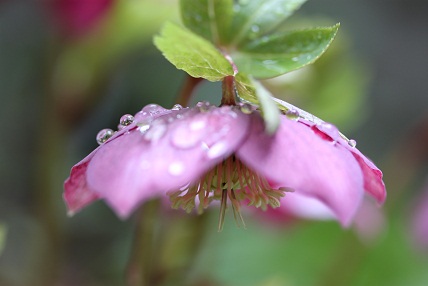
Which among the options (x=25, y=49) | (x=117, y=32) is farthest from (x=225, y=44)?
(x=25, y=49)

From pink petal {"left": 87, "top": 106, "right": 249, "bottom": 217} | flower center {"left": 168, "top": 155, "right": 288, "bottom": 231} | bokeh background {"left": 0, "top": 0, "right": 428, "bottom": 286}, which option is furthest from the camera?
bokeh background {"left": 0, "top": 0, "right": 428, "bottom": 286}

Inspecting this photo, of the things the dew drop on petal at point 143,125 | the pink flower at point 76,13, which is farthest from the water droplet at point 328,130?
the pink flower at point 76,13

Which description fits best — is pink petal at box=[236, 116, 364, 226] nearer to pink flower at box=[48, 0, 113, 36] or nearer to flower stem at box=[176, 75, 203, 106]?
flower stem at box=[176, 75, 203, 106]

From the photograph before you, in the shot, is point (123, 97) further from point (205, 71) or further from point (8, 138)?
point (205, 71)

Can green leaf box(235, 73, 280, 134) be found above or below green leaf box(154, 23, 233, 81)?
below

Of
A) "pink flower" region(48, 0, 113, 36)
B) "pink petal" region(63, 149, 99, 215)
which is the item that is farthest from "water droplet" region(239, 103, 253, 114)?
"pink flower" region(48, 0, 113, 36)
